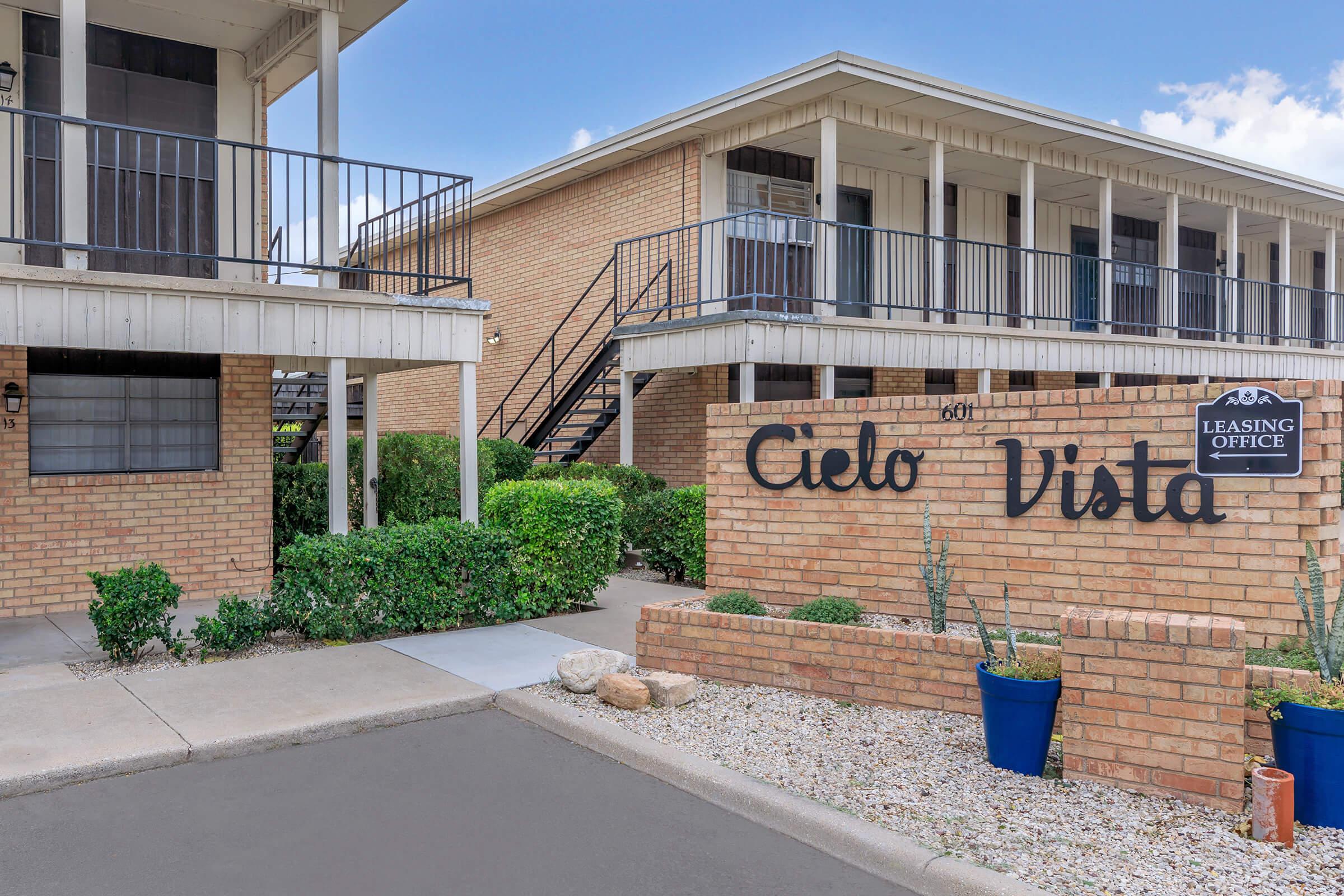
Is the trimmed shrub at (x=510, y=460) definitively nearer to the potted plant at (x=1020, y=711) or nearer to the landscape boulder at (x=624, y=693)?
the landscape boulder at (x=624, y=693)

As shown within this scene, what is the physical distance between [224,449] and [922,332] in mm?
7925

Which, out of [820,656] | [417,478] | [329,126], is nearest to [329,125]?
[329,126]

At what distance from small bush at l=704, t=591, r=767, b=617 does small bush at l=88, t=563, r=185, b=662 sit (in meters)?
3.52

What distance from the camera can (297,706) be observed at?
5.62m

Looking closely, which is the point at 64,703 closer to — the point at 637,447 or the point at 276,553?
the point at 276,553

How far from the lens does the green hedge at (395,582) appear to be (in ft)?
23.5

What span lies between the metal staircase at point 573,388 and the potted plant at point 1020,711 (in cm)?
891

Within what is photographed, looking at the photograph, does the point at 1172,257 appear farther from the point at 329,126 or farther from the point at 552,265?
the point at 329,126

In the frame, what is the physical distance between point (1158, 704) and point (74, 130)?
26.6ft

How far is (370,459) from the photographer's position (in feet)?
37.9

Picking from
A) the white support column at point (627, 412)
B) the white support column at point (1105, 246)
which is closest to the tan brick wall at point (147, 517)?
the white support column at point (627, 412)

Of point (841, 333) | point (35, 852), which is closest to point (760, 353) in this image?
point (841, 333)

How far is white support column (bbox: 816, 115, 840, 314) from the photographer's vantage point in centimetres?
1163

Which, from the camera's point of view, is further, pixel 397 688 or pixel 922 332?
pixel 922 332
